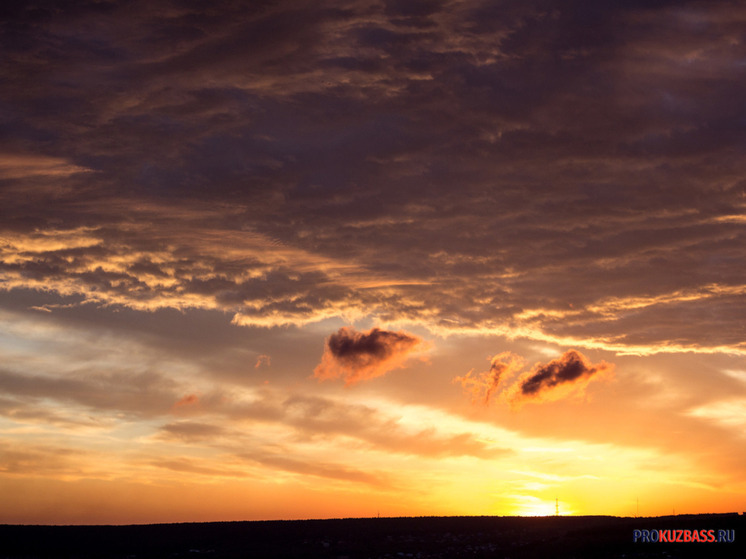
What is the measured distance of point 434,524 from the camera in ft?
384

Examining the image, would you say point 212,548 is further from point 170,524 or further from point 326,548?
point 170,524

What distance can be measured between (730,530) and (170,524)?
10489cm

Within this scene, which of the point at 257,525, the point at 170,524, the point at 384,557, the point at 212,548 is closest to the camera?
the point at 384,557

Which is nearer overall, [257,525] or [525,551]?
[525,551]

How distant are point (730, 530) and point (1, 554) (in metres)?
92.9

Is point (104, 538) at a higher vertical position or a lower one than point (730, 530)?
lower

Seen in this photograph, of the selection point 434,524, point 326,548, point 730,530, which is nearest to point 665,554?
point 730,530

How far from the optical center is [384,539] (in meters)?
98.7

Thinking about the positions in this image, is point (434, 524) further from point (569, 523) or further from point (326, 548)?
point (326, 548)

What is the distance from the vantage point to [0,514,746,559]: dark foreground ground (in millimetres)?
68625

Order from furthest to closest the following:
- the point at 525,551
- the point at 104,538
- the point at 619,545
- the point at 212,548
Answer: the point at 104,538
the point at 212,548
the point at 525,551
the point at 619,545

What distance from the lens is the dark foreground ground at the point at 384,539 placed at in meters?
68.6

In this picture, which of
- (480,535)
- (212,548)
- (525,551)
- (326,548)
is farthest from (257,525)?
(525,551)

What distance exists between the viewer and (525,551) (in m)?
73.3
